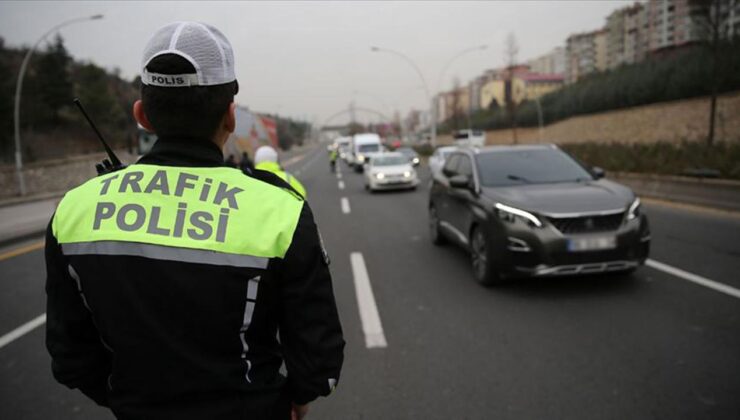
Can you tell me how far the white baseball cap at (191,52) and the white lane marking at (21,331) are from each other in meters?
4.64

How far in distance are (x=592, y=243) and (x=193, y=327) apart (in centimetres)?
478

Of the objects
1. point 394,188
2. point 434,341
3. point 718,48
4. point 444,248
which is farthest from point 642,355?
point 718,48

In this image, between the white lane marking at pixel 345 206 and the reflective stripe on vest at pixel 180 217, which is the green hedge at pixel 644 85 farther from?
the reflective stripe on vest at pixel 180 217

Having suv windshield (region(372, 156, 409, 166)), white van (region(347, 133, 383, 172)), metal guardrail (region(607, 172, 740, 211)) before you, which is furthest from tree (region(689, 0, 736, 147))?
white van (region(347, 133, 383, 172))

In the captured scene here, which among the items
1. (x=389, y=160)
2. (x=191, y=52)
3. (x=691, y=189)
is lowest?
(x=691, y=189)

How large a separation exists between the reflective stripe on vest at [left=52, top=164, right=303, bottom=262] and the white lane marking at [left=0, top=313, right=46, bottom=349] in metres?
4.42

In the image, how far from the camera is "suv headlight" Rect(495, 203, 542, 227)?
17.8 feet

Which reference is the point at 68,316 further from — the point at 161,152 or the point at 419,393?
the point at 419,393

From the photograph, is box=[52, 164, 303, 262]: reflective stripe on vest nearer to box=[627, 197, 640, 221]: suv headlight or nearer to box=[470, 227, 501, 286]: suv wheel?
box=[470, 227, 501, 286]: suv wheel

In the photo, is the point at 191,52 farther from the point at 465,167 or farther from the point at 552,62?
the point at 552,62

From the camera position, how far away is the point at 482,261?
5.98m

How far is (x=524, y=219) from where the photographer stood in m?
5.48

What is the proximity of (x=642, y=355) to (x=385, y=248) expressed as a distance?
511 centimetres

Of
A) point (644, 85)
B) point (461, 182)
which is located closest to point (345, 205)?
point (461, 182)
